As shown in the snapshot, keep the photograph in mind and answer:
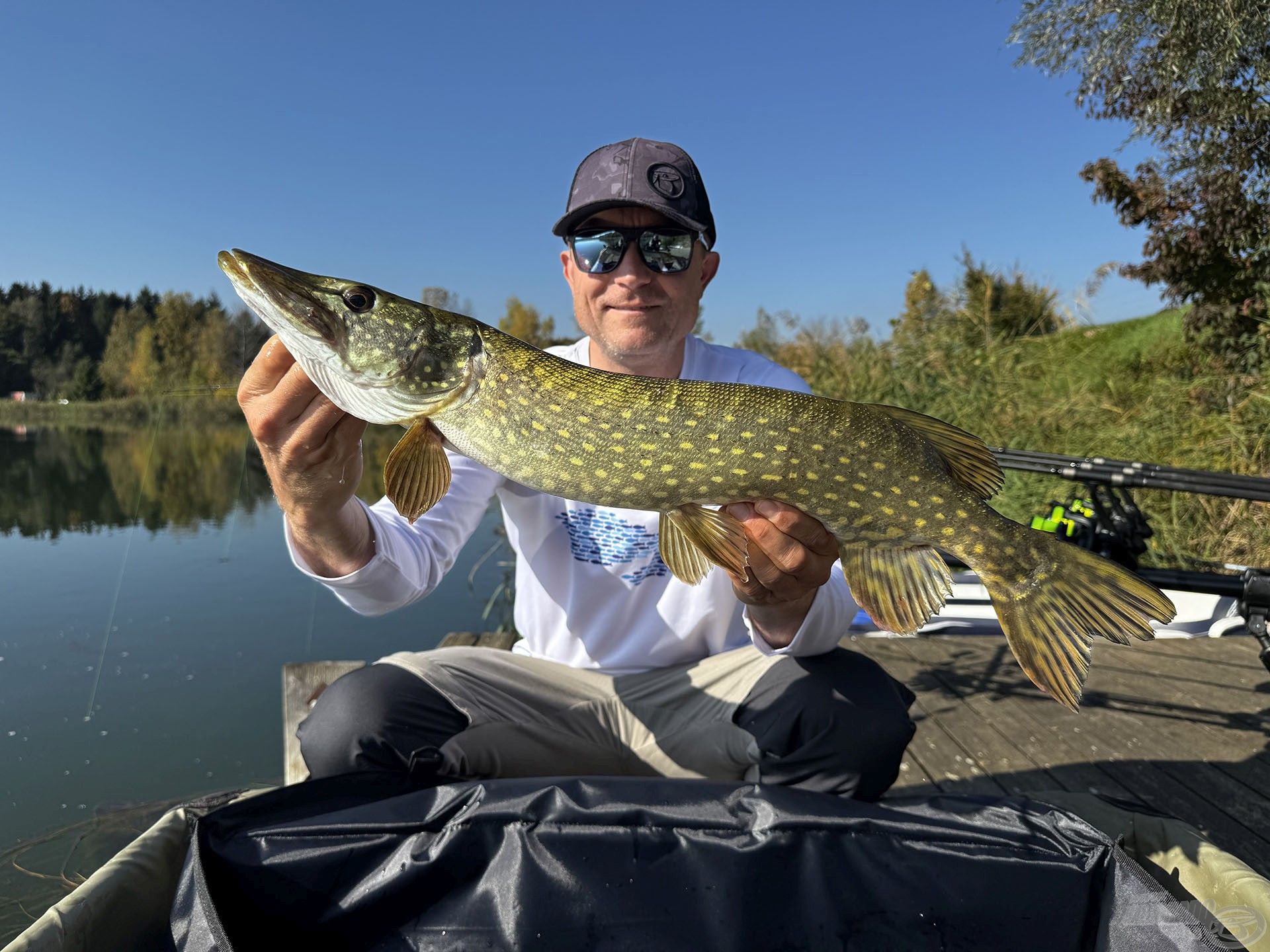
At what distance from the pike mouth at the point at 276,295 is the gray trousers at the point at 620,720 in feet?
2.90

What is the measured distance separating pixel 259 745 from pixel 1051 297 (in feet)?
34.3

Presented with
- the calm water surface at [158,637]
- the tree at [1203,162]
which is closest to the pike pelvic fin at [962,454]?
the calm water surface at [158,637]

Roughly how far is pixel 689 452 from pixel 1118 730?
214 centimetres

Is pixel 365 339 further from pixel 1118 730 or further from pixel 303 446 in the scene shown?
pixel 1118 730

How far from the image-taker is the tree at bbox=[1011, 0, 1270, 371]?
6.94 metres

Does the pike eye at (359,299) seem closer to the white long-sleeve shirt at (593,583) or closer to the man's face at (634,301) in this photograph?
the white long-sleeve shirt at (593,583)

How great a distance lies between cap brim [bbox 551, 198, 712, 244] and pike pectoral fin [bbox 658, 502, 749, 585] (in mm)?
986

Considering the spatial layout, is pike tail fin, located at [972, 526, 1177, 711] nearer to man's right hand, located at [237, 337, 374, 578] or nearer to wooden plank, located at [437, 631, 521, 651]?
man's right hand, located at [237, 337, 374, 578]

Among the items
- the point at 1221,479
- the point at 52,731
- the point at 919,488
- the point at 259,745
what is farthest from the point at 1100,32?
the point at 52,731

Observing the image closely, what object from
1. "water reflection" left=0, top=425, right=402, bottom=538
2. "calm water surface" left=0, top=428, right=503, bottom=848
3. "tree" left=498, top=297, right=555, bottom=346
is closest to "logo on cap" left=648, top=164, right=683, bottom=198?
"calm water surface" left=0, top=428, right=503, bottom=848

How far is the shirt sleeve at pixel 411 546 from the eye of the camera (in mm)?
1806

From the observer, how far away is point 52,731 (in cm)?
399

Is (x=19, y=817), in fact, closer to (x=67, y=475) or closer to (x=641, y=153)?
(x=641, y=153)

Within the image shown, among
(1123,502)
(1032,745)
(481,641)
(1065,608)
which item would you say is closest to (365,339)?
(1065,608)
